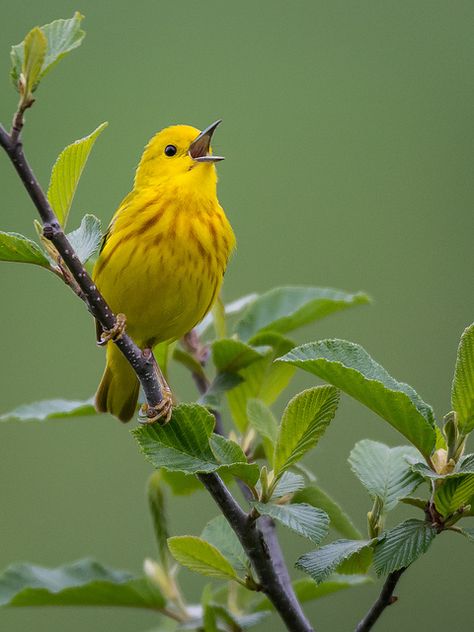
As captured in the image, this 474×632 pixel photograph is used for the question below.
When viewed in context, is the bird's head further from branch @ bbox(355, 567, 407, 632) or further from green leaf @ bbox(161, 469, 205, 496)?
branch @ bbox(355, 567, 407, 632)

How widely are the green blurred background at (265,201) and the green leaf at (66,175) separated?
3.72 meters

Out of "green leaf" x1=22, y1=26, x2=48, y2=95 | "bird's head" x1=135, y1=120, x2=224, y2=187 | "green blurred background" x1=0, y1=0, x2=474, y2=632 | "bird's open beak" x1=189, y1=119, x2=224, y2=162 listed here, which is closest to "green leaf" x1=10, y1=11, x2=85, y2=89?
"green leaf" x1=22, y1=26, x2=48, y2=95

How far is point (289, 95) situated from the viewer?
286 inches

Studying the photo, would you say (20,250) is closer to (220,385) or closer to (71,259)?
(71,259)

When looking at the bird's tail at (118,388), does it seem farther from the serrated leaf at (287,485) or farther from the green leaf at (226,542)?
the serrated leaf at (287,485)

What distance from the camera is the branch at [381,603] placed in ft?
4.90

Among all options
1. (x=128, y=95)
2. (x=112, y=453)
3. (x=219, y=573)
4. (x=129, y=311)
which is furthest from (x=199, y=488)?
(x=128, y=95)

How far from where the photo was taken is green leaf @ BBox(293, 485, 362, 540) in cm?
195

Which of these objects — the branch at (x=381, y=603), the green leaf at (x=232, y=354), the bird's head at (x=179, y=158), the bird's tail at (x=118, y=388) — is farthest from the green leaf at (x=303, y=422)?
the bird's head at (x=179, y=158)

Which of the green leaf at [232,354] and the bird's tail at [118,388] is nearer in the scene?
the green leaf at [232,354]

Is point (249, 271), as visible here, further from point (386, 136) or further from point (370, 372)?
point (370, 372)

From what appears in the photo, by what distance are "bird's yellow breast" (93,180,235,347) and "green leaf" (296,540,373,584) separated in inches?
45.2

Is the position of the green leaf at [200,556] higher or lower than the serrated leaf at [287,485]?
lower

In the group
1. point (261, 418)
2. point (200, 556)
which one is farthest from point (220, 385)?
point (200, 556)
